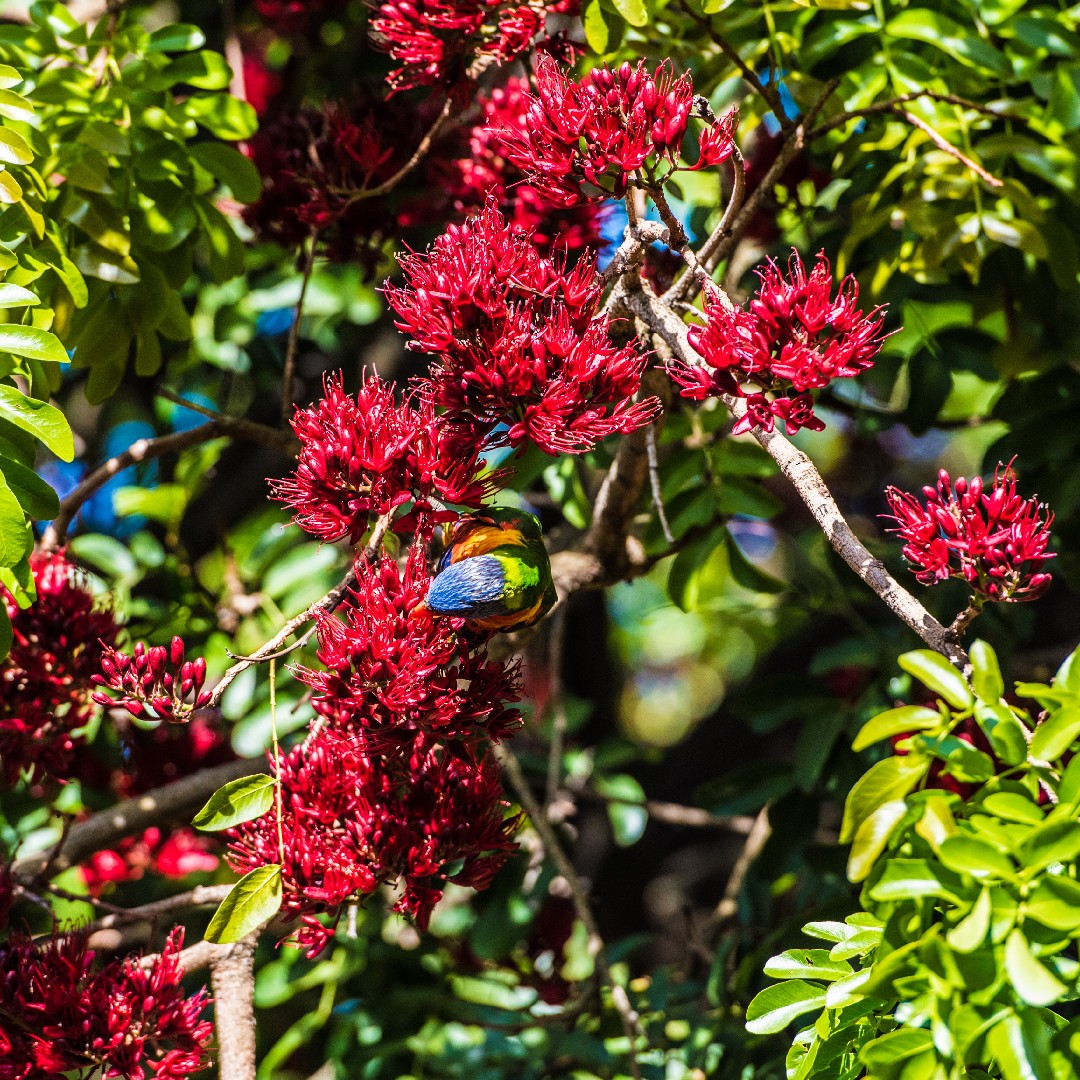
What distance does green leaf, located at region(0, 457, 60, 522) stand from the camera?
1430 millimetres

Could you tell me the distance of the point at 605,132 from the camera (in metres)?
1.30

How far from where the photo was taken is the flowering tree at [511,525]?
3.84ft

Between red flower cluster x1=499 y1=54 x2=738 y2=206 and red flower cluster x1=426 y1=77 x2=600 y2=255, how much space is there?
37cm

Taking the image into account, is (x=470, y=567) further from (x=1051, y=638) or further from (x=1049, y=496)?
(x=1051, y=638)

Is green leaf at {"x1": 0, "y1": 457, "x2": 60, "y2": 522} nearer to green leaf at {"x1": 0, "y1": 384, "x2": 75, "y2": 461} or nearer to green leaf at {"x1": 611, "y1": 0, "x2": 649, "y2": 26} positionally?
green leaf at {"x1": 0, "y1": 384, "x2": 75, "y2": 461}

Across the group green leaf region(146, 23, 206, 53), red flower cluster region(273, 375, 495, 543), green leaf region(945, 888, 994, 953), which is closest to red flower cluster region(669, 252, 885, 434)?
red flower cluster region(273, 375, 495, 543)

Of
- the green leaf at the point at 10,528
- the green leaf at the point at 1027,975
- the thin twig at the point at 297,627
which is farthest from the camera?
the green leaf at the point at 10,528

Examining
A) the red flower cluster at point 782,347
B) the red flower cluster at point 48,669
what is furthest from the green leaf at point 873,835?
the red flower cluster at point 48,669

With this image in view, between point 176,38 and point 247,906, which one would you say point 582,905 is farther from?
point 176,38

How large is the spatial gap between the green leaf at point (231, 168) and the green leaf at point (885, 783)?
1380 millimetres

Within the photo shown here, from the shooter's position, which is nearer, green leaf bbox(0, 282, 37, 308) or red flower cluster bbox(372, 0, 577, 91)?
green leaf bbox(0, 282, 37, 308)

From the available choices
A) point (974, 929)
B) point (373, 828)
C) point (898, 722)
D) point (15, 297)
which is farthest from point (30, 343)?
point (974, 929)

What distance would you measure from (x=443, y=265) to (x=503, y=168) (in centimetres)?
69

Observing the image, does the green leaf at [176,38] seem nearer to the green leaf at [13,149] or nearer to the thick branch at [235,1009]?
the green leaf at [13,149]
